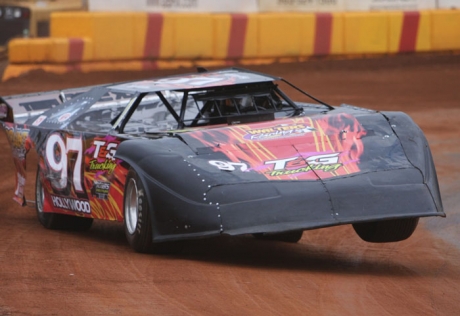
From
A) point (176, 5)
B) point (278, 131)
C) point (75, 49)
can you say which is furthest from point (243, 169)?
point (176, 5)

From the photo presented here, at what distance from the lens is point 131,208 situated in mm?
6871

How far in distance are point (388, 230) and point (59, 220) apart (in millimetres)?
2857

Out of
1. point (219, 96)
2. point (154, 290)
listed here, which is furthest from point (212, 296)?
point (219, 96)

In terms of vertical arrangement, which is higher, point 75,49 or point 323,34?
point 323,34

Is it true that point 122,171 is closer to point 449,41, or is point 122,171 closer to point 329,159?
point 329,159

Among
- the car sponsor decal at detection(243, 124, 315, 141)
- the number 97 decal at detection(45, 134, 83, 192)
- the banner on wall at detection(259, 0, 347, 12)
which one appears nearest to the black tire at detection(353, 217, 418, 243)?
the car sponsor decal at detection(243, 124, 315, 141)

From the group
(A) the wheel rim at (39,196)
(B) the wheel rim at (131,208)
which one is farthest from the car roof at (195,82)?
(A) the wheel rim at (39,196)

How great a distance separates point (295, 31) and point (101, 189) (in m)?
10.5

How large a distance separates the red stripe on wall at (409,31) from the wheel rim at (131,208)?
11.7m

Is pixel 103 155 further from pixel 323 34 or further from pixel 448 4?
pixel 448 4

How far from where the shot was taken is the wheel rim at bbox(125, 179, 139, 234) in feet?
22.3

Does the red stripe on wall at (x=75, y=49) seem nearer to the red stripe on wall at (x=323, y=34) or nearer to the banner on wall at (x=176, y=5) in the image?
the banner on wall at (x=176, y=5)

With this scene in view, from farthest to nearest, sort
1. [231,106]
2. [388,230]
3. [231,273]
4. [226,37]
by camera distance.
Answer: [226,37] → [231,106] → [388,230] → [231,273]

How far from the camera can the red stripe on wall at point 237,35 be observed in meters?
17.0
